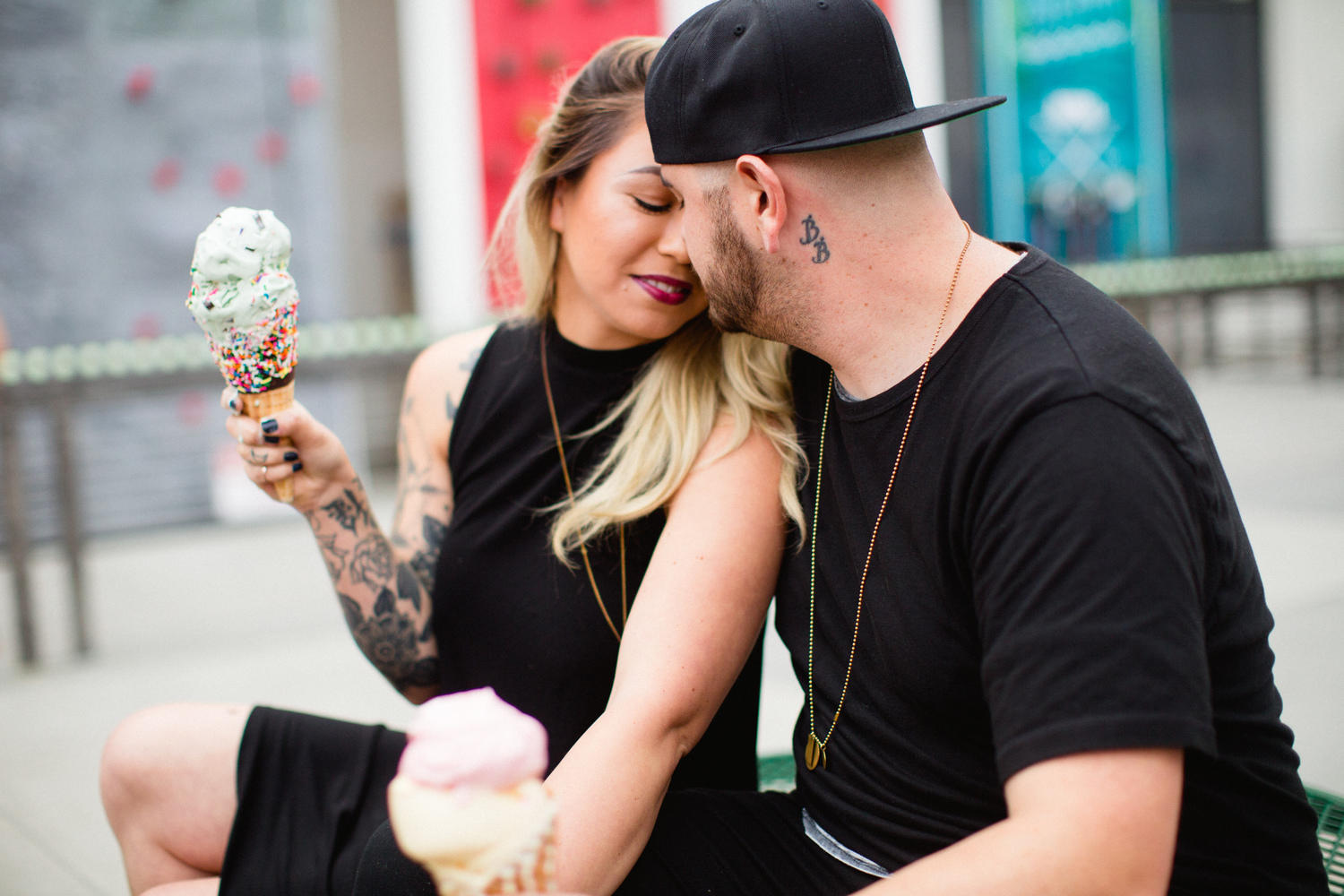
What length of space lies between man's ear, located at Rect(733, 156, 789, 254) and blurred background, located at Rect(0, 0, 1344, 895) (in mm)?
1263

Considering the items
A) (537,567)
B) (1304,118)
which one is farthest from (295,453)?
(1304,118)

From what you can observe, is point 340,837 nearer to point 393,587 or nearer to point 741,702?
point 393,587

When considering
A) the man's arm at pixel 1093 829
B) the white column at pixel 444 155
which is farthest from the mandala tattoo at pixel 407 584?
the white column at pixel 444 155

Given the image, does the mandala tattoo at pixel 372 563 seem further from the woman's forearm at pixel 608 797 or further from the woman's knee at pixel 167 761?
the woman's forearm at pixel 608 797

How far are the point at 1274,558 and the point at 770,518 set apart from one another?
141 inches

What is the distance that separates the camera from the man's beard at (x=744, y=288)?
4.79 feet

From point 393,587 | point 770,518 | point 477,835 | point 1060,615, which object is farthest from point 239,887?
point 1060,615

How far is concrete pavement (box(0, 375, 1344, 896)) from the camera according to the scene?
10.0ft

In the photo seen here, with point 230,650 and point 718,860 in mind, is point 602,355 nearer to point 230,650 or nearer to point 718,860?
point 718,860

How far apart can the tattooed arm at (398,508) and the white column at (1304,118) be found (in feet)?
39.5

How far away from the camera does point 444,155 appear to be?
685 centimetres

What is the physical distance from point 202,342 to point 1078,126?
7895 millimetres

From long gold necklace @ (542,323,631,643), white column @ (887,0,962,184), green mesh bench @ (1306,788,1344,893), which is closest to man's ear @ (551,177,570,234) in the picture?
long gold necklace @ (542,323,631,643)

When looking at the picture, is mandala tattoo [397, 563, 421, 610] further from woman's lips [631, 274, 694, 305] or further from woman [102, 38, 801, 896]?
woman's lips [631, 274, 694, 305]
